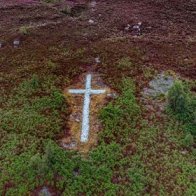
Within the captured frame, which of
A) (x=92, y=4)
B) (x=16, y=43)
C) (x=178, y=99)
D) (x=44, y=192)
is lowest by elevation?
(x=44, y=192)

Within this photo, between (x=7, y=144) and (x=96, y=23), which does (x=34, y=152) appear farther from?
(x=96, y=23)

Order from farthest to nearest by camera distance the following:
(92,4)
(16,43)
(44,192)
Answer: (92,4) → (16,43) → (44,192)

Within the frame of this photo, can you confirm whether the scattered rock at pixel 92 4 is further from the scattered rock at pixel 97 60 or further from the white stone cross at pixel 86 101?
the white stone cross at pixel 86 101

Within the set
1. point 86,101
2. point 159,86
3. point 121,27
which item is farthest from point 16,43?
point 159,86

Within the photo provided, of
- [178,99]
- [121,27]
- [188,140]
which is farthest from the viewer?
[121,27]

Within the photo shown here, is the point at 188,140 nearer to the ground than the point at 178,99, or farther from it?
nearer to the ground

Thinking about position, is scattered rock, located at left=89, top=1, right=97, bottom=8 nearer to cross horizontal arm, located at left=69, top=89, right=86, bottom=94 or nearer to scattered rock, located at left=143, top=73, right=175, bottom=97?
scattered rock, located at left=143, top=73, right=175, bottom=97

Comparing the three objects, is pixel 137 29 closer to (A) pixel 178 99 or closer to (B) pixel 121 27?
(B) pixel 121 27

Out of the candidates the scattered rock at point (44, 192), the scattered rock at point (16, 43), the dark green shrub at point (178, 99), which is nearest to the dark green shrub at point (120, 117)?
the dark green shrub at point (178, 99)
